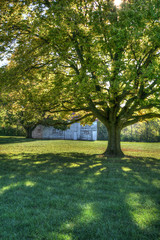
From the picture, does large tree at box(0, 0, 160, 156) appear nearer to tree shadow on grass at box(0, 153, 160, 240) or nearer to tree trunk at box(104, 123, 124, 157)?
tree trunk at box(104, 123, 124, 157)

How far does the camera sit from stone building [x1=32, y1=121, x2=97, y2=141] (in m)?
42.8

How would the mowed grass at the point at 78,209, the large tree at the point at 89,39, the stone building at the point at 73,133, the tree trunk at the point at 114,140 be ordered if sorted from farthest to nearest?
the stone building at the point at 73,133, the tree trunk at the point at 114,140, the large tree at the point at 89,39, the mowed grass at the point at 78,209

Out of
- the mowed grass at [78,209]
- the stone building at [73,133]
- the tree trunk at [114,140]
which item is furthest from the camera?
the stone building at [73,133]

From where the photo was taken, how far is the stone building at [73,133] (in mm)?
42781

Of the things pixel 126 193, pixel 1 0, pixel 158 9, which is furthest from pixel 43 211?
pixel 1 0

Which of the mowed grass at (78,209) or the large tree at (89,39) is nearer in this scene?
the mowed grass at (78,209)

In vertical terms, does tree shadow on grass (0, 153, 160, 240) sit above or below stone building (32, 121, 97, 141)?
below

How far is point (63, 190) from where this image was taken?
5.46 m

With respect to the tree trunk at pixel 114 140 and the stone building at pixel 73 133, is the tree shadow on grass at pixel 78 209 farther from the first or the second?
the stone building at pixel 73 133

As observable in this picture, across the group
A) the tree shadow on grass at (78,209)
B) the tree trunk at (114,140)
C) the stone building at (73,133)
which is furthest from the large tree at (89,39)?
the stone building at (73,133)

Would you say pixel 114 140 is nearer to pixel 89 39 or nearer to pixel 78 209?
pixel 89 39

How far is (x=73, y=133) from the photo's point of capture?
1679 inches

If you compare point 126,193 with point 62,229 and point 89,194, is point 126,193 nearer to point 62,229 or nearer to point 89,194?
point 89,194

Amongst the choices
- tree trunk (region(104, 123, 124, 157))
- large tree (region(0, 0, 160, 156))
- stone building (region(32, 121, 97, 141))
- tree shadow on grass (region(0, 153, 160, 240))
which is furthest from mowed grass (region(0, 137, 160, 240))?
stone building (region(32, 121, 97, 141))
